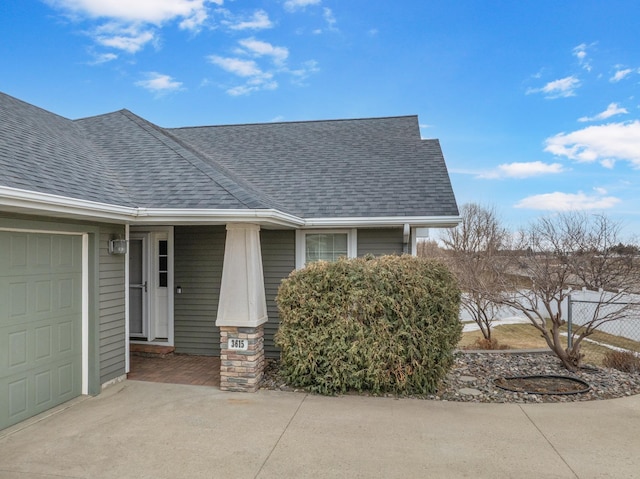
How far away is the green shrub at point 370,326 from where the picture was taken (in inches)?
205

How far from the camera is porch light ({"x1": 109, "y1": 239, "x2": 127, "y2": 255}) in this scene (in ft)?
18.1

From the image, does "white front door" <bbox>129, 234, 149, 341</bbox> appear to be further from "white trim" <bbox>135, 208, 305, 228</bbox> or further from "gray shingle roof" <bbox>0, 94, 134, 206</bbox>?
"white trim" <bbox>135, 208, 305, 228</bbox>

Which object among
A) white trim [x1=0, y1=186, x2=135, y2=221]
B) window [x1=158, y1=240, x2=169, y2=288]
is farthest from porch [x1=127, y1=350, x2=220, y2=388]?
white trim [x1=0, y1=186, x2=135, y2=221]

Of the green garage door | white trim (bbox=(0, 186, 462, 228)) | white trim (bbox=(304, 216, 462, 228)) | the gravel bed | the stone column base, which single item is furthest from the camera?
white trim (bbox=(304, 216, 462, 228))

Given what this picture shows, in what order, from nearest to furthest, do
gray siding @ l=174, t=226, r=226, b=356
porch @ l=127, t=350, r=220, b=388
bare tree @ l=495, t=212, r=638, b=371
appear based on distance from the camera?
porch @ l=127, t=350, r=220, b=388, bare tree @ l=495, t=212, r=638, b=371, gray siding @ l=174, t=226, r=226, b=356

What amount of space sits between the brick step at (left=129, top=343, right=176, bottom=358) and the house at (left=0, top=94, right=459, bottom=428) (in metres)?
0.11

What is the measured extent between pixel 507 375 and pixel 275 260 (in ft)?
14.4

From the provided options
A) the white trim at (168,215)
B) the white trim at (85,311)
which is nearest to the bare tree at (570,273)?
the white trim at (168,215)

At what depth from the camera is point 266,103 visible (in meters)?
14.9

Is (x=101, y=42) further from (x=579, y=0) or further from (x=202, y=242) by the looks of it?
(x=579, y=0)

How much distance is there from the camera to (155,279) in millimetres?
7633

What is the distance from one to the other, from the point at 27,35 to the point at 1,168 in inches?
314

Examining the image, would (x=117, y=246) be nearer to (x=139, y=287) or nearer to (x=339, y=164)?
(x=139, y=287)

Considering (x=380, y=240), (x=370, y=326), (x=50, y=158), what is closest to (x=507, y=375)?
(x=370, y=326)
